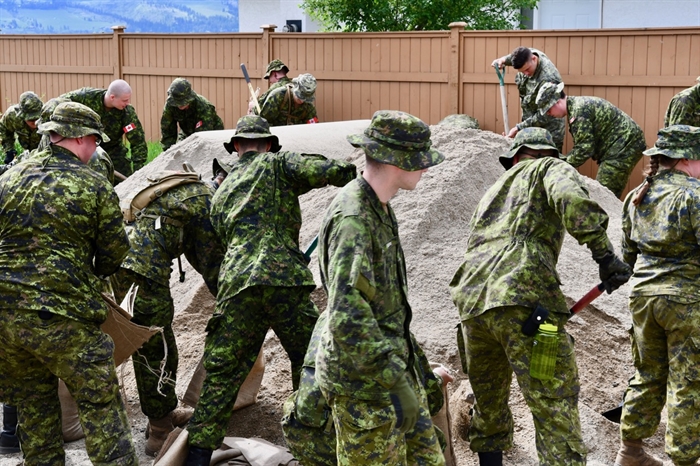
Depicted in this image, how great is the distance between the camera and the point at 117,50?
1702 centimetres

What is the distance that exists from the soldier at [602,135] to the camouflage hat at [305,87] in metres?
2.88

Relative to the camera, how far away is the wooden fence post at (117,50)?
1703cm

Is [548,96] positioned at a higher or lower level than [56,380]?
higher

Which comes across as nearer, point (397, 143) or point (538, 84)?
point (397, 143)

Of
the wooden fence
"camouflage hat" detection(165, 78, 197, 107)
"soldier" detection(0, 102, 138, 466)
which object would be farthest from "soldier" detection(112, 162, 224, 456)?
the wooden fence

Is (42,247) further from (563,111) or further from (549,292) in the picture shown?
(563,111)

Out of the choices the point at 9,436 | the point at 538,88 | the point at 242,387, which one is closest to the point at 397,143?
the point at 242,387

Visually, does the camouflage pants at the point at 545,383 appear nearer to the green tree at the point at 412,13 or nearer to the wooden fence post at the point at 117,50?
the green tree at the point at 412,13

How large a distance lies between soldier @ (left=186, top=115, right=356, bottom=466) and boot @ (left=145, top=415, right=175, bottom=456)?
2.70 ft

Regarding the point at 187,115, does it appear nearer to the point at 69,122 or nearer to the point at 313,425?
the point at 69,122

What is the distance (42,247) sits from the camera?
5.04 meters

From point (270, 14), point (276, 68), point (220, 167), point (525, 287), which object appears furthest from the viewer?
point (270, 14)

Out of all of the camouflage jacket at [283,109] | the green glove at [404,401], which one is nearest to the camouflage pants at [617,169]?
the camouflage jacket at [283,109]

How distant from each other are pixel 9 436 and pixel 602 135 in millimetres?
6571
